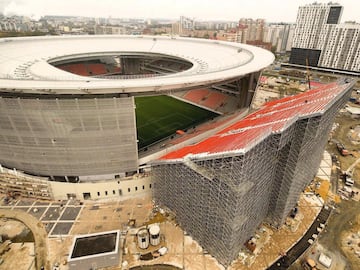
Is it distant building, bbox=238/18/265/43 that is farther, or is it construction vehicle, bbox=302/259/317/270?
distant building, bbox=238/18/265/43

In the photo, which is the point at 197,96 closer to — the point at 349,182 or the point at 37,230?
the point at 349,182

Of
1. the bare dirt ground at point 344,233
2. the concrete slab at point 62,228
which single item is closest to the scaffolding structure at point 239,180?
the bare dirt ground at point 344,233

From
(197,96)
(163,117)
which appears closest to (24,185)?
(163,117)

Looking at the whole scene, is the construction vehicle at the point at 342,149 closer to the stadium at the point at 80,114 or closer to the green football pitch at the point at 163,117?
the stadium at the point at 80,114

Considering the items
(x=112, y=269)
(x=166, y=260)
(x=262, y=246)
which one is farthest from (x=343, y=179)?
(x=112, y=269)

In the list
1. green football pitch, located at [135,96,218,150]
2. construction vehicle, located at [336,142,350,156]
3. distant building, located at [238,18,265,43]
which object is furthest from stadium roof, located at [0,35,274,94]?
distant building, located at [238,18,265,43]

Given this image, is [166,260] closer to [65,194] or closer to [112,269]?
[112,269]

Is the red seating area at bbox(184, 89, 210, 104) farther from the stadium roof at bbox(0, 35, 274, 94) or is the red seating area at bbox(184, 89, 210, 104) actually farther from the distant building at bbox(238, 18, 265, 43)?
the distant building at bbox(238, 18, 265, 43)
